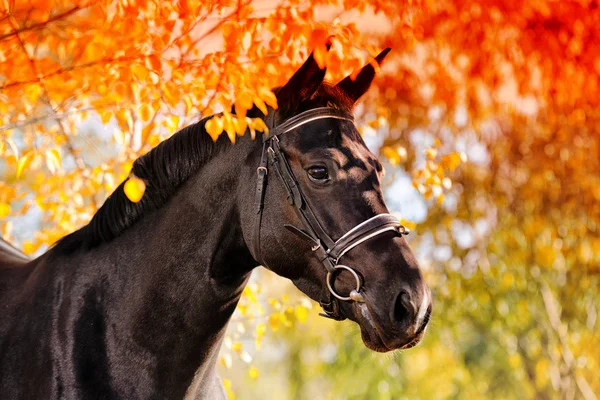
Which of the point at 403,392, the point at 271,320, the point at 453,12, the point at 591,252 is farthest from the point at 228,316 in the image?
the point at 403,392

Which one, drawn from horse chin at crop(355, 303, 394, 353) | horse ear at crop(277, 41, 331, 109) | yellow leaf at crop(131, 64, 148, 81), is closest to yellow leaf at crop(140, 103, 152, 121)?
yellow leaf at crop(131, 64, 148, 81)

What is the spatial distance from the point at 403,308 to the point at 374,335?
18 cm

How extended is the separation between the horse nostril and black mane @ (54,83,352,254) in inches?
40.7

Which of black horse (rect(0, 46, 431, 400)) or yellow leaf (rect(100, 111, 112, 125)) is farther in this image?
yellow leaf (rect(100, 111, 112, 125))

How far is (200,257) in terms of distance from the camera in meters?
3.13

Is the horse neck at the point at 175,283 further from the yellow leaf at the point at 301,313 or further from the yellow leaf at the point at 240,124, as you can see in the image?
the yellow leaf at the point at 301,313

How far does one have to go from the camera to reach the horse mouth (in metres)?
2.72

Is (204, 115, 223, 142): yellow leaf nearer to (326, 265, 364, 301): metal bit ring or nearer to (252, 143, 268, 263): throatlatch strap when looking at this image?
(252, 143, 268, 263): throatlatch strap

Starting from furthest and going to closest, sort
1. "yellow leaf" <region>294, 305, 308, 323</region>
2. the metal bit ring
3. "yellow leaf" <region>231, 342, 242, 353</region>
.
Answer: "yellow leaf" <region>231, 342, 242, 353</region>, "yellow leaf" <region>294, 305, 308, 323</region>, the metal bit ring

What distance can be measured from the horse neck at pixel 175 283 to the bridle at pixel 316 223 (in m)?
0.12

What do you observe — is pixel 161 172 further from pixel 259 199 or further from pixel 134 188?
pixel 259 199

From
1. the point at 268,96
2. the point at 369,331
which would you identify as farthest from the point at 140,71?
the point at 369,331

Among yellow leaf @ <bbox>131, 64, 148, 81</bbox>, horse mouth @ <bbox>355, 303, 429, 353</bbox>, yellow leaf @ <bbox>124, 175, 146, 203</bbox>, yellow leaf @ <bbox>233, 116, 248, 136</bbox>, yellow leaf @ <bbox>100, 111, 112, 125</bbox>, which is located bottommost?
horse mouth @ <bbox>355, 303, 429, 353</bbox>

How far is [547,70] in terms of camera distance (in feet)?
36.6
